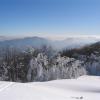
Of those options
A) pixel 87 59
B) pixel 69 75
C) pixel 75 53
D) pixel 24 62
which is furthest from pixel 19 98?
pixel 75 53

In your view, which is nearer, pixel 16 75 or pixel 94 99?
pixel 94 99

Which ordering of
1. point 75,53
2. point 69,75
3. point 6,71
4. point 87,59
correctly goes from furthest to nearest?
1. point 75,53
2. point 87,59
3. point 6,71
4. point 69,75

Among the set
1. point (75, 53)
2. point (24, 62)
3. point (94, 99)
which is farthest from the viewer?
point (75, 53)

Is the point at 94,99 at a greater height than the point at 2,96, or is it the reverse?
the point at 2,96

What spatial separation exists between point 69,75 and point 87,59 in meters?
48.5

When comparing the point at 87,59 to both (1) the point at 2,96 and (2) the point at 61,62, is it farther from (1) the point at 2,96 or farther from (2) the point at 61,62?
(1) the point at 2,96

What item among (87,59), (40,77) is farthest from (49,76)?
(87,59)

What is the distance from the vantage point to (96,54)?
113 m

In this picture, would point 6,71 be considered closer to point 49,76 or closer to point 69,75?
point 49,76

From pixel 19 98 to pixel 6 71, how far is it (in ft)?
188

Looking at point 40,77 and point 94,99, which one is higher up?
point 94,99

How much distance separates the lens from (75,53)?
12700cm

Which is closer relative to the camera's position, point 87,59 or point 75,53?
point 87,59

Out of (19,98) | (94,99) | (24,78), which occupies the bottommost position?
(24,78)
